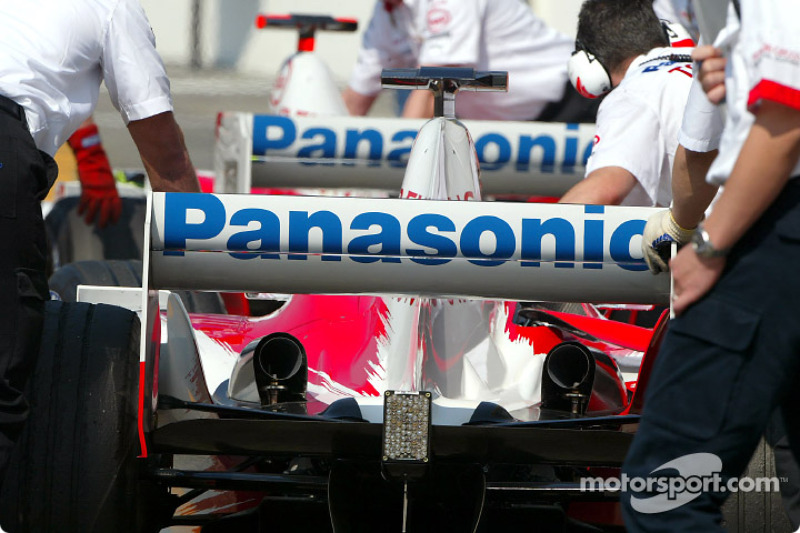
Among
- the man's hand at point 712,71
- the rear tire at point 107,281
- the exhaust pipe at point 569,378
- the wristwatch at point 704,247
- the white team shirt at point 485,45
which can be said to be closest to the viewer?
the wristwatch at point 704,247

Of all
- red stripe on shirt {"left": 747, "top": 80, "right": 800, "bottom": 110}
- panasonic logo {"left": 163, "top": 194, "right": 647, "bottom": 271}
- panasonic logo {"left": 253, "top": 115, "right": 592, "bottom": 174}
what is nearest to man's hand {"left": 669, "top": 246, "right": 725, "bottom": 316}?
red stripe on shirt {"left": 747, "top": 80, "right": 800, "bottom": 110}

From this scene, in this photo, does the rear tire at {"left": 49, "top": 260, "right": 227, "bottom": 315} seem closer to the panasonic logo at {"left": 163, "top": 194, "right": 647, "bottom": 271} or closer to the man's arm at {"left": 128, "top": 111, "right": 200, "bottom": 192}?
the man's arm at {"left": 128, "top": 111, "right": 200, "bottom": 192}

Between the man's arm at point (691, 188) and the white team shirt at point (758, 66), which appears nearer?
the white team shirt at point (758, 66)

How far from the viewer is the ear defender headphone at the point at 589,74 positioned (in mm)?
4676

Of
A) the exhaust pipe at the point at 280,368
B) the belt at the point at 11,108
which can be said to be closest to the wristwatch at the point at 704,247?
the exhaust pipe at the point at 280,368

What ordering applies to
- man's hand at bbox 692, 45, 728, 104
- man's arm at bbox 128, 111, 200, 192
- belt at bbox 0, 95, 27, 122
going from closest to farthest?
man's hand at bbox 692, 45, 728, 104 → belt at bbox 0, 95, 27, 122 → man's arm at bbox 128, 111, 200, 192

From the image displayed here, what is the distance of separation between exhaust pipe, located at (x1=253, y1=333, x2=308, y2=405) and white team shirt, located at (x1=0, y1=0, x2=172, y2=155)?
64 cm

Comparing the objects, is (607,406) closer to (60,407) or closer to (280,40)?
(60,407)

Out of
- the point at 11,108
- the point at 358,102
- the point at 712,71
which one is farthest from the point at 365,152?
the point at 712,71

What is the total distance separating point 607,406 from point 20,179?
1.59 m

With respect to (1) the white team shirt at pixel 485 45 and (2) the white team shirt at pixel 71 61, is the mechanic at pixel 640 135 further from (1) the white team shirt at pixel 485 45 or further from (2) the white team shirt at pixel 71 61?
(1) the white team shirt at pixel 485 45

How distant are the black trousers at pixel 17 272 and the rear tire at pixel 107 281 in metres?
1.64

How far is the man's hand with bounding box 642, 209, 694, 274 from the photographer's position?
103 inches

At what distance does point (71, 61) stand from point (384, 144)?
9.85 feet
